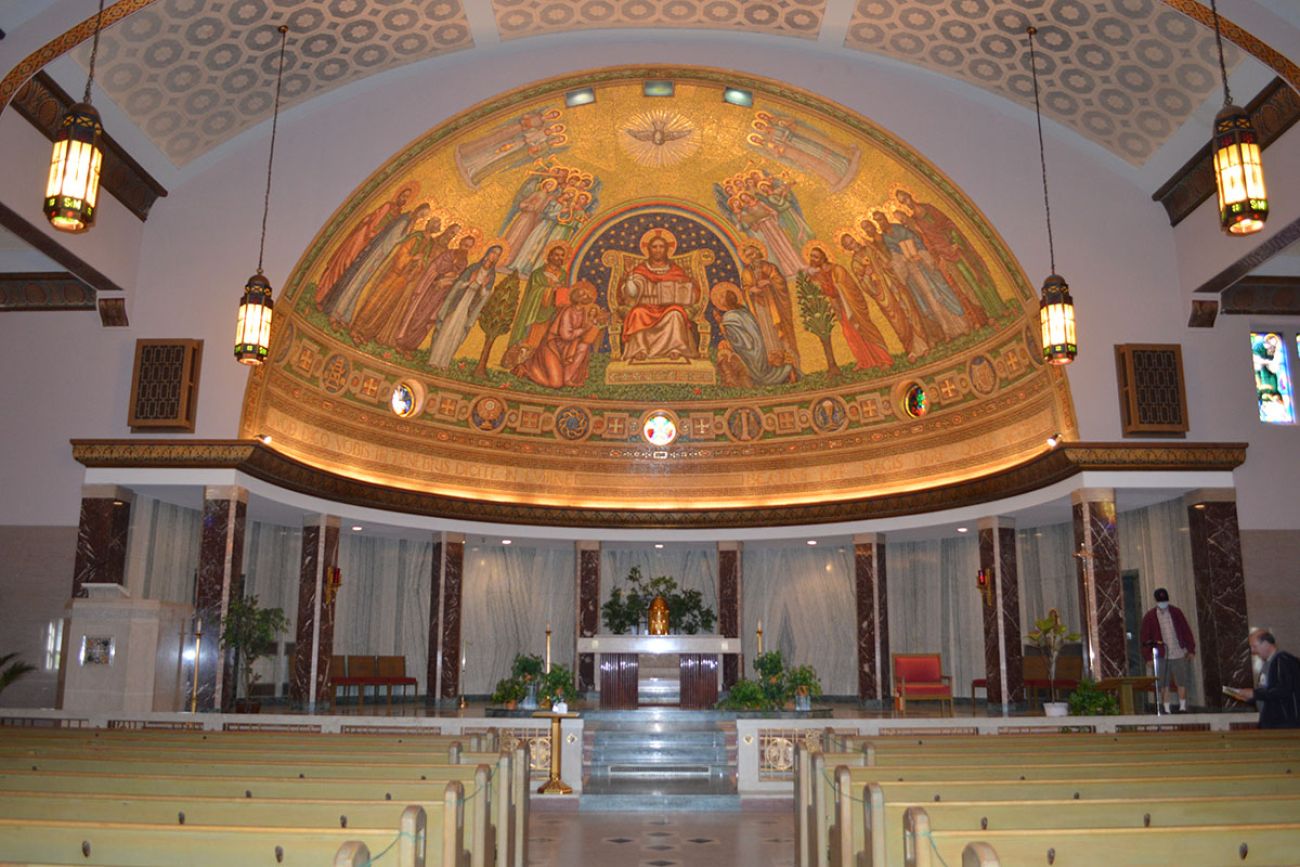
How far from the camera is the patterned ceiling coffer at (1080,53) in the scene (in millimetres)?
14977

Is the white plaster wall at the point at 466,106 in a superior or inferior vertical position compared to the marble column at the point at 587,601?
superior

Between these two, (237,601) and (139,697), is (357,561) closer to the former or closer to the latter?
(237,601)

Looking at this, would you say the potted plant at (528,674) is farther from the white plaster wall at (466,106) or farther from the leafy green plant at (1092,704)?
the leafy green plant at (1092,704)

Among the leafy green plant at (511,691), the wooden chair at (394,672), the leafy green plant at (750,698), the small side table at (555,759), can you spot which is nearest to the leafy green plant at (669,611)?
the wooden chair at (394,672)

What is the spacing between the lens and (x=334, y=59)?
17219 millimetres

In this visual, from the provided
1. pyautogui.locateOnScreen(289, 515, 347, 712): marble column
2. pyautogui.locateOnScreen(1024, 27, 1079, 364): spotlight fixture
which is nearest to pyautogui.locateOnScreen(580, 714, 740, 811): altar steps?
pyautogui.locateOnScreen(289, 515, 347, 712): marble column

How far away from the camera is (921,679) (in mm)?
21453

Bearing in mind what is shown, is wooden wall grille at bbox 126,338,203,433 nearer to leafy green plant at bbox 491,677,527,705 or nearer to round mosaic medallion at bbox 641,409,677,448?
leafy green plant at bbox 491,677,527,705

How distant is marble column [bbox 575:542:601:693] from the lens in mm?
23703

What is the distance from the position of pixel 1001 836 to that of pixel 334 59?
16804 millimetres

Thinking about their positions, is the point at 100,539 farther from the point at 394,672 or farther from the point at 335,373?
the point at 394,672

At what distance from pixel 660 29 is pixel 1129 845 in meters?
16.4

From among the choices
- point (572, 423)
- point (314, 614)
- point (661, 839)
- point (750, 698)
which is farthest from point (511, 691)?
point (572, 423)

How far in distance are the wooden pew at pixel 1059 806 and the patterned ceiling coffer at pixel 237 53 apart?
14676 millimetres
